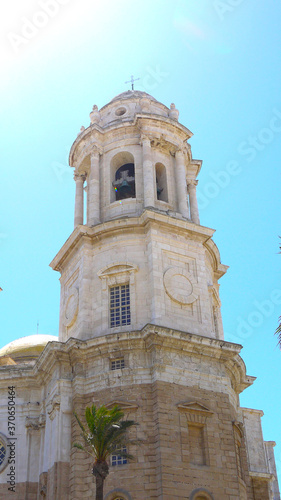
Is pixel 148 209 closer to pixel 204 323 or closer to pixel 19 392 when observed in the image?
pixel 204 323

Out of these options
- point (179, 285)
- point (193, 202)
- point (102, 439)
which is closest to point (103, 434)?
point (102, 439)

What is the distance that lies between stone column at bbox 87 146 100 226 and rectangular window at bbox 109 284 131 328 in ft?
14.6

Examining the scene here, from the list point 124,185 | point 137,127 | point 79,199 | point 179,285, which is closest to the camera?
point 179,285

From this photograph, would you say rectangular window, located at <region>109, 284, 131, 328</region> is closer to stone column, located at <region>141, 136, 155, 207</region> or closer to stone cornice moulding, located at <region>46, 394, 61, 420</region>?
stone cornice moulding, located at <region>46, 394, 61, 420</region>

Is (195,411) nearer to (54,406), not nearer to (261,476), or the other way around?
(54,406)

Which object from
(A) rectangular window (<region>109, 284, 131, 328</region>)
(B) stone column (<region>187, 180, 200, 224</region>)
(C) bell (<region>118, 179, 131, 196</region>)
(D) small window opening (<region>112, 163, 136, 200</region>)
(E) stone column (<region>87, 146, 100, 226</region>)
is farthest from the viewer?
(B) stone column (<region>187, 180, 200, 224</region>)

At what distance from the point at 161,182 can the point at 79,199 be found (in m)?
5.02

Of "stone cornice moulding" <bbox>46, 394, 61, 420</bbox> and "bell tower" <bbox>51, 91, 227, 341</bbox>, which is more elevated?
"bell tower" <bbox>51, 91, 227, 341</bbox>

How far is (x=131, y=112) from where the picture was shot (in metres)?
38.5

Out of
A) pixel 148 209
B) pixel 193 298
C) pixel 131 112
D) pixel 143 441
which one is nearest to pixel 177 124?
pixel 131 112

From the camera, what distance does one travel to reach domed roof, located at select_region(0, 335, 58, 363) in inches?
1716

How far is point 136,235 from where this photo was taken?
106ft

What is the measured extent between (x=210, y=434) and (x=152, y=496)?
4044 mm

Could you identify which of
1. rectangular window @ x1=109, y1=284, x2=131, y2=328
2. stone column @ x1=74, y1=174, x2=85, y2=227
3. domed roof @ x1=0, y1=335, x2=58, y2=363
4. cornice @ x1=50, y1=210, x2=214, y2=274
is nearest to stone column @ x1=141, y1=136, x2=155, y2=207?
cornice @ x1=50, y1=210, x2=214, y2=274
